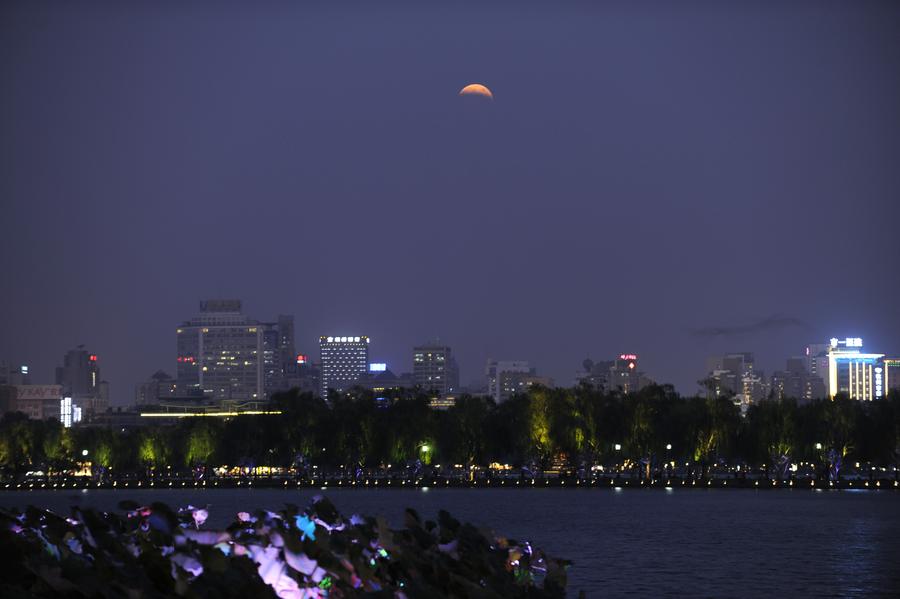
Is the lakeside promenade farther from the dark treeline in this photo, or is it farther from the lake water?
the lake water

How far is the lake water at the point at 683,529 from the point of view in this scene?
4756 cm

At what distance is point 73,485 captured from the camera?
5384 inches

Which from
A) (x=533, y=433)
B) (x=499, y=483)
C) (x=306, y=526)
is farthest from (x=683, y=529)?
(x=499, y=483)

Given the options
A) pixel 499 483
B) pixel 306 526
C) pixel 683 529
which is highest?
pixel 306 526

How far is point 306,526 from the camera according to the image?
1989cm

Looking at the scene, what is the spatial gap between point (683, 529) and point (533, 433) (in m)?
48.2

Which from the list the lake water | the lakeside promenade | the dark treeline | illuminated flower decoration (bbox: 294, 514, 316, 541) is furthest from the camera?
the lakeside promenade

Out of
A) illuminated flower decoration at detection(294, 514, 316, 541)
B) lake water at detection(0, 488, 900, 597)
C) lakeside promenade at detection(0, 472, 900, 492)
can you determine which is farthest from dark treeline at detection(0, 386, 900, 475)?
illuminated flower decoration at detection(294, 514, 316, 541)

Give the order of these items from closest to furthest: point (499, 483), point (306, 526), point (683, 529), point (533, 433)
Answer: point (306, 526) → point (683, 529) → point (533, 433) → point (499, 483)

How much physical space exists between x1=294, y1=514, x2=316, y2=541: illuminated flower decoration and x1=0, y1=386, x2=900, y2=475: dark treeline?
95.2 metres

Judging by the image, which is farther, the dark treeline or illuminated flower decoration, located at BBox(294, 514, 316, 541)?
the dark treeline

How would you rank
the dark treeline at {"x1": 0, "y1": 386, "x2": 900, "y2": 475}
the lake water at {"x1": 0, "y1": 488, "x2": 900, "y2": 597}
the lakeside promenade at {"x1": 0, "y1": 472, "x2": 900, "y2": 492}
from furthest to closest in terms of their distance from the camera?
the lakeside promenade at {"x1": 0, "y1": 472, "x2": 900, "y2": 492} < the dark treeline at {"x1": 0, "y1": 386, "x2": 900, "y2": 475} < the lake water at {"x1": 0, "y1": 488, "x2": 900, "y2": 597}

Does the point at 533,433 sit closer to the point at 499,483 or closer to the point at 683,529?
the point at 499,483

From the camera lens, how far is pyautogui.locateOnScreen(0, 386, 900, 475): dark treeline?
4451 inches
